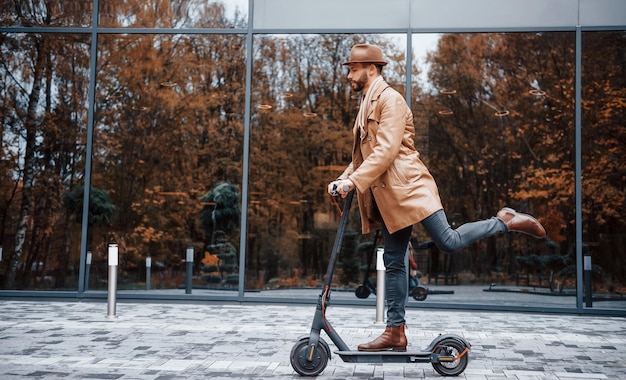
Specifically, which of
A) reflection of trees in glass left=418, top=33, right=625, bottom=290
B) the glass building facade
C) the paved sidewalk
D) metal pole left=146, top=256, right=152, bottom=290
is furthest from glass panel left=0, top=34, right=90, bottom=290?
reflection of trees in glass left=418, top=33, right=625, bottom=290

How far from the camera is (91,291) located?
397 inches

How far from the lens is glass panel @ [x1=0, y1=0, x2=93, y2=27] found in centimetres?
1030

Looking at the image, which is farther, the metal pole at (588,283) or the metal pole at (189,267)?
the metal pole at (189,267)

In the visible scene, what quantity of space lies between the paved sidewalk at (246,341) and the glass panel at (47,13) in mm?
3850

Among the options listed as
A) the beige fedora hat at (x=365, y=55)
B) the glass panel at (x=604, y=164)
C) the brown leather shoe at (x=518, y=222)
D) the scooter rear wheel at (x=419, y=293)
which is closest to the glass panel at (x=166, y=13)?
the scooter rear wheel at (x=419, y=293)

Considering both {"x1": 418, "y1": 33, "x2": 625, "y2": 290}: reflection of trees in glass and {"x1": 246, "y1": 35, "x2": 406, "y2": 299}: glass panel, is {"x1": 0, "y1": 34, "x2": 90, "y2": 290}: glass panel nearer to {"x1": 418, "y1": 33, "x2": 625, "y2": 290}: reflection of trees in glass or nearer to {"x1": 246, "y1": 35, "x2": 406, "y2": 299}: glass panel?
{"x1": 246, "y1": 35, "x2": 406, "y2": 299}: glass panel

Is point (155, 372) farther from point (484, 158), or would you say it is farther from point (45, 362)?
point (484, 158)

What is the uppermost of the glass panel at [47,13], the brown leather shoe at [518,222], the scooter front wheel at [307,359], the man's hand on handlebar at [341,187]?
the glass panel at [47,13]

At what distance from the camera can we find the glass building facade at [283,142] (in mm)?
9531

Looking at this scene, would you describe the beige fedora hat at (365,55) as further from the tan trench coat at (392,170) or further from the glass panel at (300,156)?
the glass panel at (300,156)

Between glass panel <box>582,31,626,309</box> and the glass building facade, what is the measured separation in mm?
23

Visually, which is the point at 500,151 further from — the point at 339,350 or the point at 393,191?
the point at 339,350

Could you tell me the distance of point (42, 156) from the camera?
10.3m

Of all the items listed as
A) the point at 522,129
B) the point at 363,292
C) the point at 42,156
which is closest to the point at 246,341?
the point at 363,292
